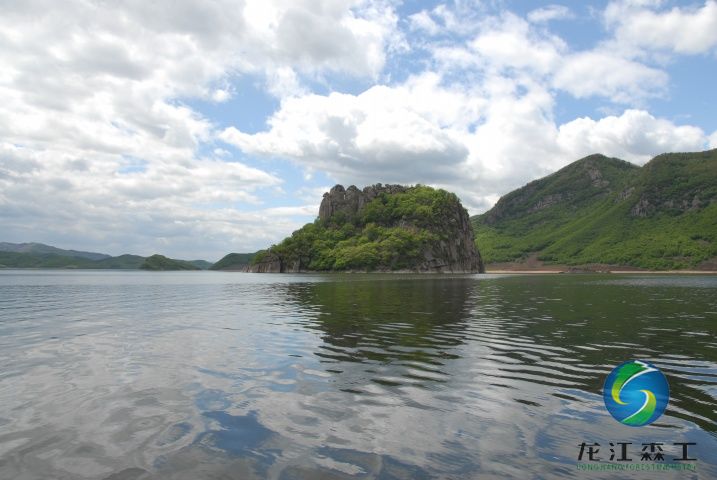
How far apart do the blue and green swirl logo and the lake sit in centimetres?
33

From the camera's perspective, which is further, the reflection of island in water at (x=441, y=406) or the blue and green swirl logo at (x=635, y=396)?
the blue and green swirl logo at (x=635, y=396)

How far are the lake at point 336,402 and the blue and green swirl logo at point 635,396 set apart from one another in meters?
0.33

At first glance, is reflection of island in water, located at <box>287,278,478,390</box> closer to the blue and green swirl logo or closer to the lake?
the lake

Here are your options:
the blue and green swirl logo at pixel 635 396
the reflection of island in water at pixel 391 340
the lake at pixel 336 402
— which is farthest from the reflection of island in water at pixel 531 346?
→ the blue and green swirl logo at pixel 635 396

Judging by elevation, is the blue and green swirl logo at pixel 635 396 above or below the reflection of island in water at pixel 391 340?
above

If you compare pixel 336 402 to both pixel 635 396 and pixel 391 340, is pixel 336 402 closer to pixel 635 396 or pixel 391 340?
pixel 635 396

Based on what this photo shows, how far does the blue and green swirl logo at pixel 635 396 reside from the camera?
12.6 metres

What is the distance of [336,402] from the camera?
14469mm

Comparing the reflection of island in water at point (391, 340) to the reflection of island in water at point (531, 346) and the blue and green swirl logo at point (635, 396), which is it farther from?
the blue and green swirl logo at point (635, 396)

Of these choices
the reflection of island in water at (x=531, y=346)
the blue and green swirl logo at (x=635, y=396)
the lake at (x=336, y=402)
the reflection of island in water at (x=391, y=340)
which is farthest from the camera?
the reflection of island in water at (x=391, y=340)

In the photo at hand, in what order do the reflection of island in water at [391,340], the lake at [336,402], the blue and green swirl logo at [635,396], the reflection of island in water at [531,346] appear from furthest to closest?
1. the reflection of island in water at [391,340]
2. the reflection of island in water at [531,346]
3. the blue and green swirl logo at [635,396]
4. the lake at [336,402]

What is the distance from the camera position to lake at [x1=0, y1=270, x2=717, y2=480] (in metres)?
9.85

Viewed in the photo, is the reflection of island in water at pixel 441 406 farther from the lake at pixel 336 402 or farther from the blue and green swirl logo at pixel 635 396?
the blue and green swirl logo at pixel 635 396

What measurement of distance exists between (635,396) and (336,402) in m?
9.50
